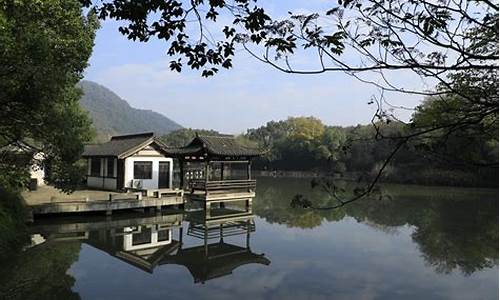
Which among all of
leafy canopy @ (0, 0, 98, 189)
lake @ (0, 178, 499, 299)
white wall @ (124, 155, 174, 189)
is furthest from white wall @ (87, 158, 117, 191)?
leafy canopy @ (0, 0, 98, 189)

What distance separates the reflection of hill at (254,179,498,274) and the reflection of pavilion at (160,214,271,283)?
2.96m

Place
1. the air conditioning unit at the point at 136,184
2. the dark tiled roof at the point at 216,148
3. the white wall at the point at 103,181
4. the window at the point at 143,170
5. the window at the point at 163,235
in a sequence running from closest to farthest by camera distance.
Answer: the window at the point at 163,235 → the dark tiled roof at the point at 216,148 → the air conditioning unit at the point at 136,184 → the window at the point at 143,170 → the white wall at the point at 103,181

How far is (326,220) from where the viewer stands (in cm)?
1828

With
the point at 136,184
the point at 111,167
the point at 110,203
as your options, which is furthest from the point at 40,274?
the point at 111,167

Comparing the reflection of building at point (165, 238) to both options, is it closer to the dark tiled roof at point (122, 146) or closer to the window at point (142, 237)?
the window at point (142, 237)

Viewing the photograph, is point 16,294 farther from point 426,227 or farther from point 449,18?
point 426,227

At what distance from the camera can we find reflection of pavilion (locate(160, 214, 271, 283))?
1003cm

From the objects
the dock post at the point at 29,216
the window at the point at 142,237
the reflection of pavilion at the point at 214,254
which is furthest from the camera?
the dock post at the point at 29,216

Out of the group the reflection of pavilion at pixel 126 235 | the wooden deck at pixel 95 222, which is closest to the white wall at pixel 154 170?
the wooden deck at pixel 95 222

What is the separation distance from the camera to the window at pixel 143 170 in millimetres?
21406

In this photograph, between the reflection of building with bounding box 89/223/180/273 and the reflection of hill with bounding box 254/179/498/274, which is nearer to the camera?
the reflection of building with bounding box 89/223/180/273

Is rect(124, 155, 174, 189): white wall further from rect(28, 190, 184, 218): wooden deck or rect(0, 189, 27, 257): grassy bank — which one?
rect(0, 189, 27, 257): grassy bank

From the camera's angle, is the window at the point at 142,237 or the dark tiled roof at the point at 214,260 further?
the window at the point at 142,237

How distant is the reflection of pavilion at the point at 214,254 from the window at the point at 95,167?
939cm
